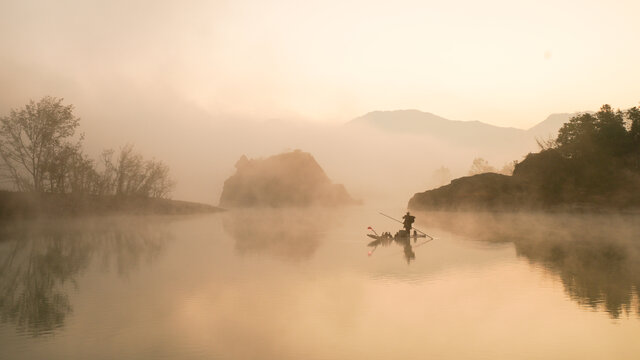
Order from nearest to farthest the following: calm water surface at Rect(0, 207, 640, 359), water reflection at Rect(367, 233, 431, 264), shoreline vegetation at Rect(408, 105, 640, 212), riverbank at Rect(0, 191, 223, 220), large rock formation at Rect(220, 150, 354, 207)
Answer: calm water surface at Rect(0, 207, 640, 359) < water reflection at Rect(367, 233, 431, 264) < riverbank at Rect(0, 191, 223, 220) < shoreline vegetation at Rect(408, 105, 640, 212) < large rock formation at Rect(220, 150, 354, 207)

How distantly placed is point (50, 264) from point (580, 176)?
86.6 meters

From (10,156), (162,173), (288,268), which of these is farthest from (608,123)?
(10,156)

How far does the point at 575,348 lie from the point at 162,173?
87.9 meters

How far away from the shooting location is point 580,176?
9212cm

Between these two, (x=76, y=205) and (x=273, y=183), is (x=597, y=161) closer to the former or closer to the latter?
(x=76, y=205)

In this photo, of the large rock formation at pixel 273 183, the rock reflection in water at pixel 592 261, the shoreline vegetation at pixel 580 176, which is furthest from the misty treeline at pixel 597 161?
the large rock formation at pixel 273 183

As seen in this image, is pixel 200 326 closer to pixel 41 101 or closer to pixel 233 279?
pixel 233 279

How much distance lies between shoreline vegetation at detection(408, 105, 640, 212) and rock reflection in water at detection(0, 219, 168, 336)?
7171cm

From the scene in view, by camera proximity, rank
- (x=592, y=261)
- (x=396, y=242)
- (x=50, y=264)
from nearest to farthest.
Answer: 1. (x=592, y=261)
2. (x=50, y=264)
3. (x=396, y=242)

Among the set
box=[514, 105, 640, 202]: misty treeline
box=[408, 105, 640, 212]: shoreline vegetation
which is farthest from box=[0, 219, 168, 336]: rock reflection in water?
box=[514, 105, 640, 202]: misty treeline

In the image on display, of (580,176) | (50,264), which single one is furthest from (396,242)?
(580,176)

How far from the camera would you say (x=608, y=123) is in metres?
92.4

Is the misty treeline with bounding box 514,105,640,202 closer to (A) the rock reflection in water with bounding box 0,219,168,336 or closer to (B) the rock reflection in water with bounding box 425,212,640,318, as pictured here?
(B) the rock reflection in water with bounding box 425,212,640,318

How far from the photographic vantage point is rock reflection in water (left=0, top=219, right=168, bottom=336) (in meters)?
16.6
